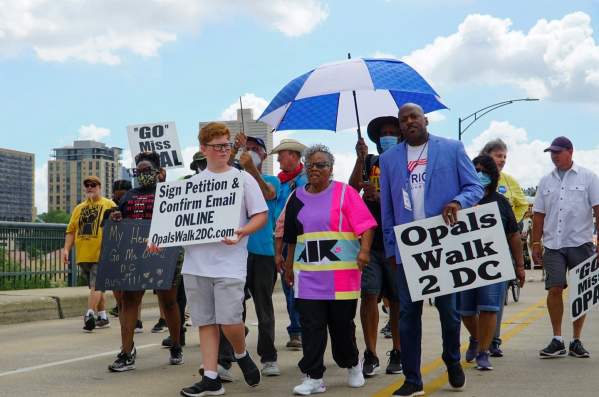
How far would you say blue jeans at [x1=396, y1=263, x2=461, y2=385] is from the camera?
6.59 meters

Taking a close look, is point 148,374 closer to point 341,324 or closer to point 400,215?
point 341,324

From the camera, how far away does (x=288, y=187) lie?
30.2 ft

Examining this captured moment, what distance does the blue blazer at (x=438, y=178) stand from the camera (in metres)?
6.64

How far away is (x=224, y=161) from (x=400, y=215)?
4.48ft

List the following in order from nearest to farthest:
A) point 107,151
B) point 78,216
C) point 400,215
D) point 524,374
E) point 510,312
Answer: point 400,215
point 524,374
point 78,216
point 510,312
point 107,151

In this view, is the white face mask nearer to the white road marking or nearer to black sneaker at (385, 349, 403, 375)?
black sneaker at (385, 349, 403, 375)

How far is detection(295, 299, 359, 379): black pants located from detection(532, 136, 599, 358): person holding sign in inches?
109

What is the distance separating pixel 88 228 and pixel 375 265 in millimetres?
5995

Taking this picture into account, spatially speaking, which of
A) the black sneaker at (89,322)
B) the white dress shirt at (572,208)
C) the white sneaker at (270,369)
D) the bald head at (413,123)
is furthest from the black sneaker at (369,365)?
the black sneaker at (89,322)

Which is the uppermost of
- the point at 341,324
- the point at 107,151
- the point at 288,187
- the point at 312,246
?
the point at 107,151

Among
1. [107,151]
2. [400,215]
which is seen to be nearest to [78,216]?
[400,215]

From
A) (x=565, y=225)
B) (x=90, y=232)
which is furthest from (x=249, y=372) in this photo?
(x=90, y=232)

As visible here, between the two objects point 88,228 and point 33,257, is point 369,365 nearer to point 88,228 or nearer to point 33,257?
point 88,228

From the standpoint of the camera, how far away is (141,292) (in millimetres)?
8383
